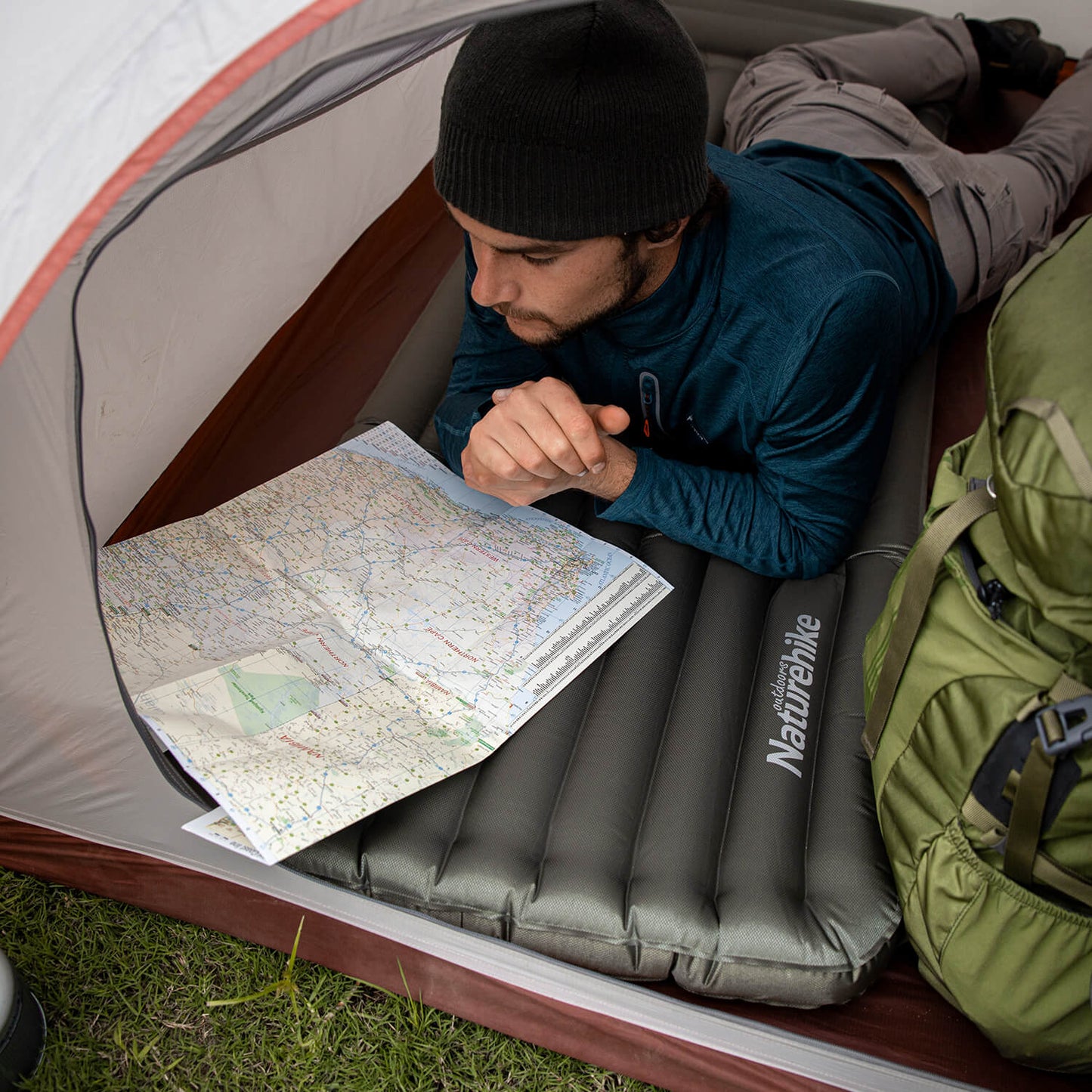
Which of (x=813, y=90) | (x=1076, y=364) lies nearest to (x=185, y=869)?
(x=1076, y=364)

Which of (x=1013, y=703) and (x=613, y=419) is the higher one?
(x=613, y=419)

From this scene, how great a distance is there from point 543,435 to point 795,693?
0.44 meters

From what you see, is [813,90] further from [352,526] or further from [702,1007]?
[702,1007]

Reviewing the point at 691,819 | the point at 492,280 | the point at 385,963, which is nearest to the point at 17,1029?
the point at 385,963

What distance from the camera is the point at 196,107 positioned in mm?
693

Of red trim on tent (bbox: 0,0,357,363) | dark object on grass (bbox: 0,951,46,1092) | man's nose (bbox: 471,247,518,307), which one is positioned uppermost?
red trim on tent (bbox: 0,0,357,363)

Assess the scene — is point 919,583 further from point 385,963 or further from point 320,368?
point 320,368

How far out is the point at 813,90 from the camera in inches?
74.0

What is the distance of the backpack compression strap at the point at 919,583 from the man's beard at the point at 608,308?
0.45m

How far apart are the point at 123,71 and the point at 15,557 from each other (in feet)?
1.43

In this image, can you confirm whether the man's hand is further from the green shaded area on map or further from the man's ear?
the green shaded area on map

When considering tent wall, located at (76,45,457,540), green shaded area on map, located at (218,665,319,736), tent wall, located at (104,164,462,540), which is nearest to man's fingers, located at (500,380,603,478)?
green shaded area on map, located at (218,665,319,736)

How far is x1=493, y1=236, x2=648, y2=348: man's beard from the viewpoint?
3.79ft

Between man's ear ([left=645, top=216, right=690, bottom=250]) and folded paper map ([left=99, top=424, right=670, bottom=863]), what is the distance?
1.29ft
